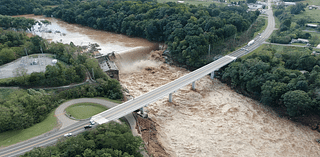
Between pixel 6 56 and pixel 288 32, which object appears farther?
pixel 288 32

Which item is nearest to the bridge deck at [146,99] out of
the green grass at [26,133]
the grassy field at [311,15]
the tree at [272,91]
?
the green grass at [26,133]

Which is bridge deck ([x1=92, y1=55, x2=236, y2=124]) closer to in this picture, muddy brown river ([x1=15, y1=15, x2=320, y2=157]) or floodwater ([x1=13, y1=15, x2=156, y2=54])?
muddy brown river ([x1=15, y1=15, x2=320, y2=157])

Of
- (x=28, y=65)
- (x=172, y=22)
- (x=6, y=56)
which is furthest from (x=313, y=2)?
(x=6, y=56)

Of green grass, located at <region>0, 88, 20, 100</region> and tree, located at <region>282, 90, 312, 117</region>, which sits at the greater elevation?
green grass, located at <region>0, 88, 20, 100</region>

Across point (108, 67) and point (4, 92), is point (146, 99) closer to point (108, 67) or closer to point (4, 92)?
point (108, 67)

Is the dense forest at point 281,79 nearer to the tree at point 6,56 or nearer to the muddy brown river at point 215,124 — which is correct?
the muddy brown river at point 215,124

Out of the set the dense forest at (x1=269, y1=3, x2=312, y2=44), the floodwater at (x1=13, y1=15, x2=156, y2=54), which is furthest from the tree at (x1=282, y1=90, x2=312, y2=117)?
the floodwater at (x1=13, y1=15, x2=156, y2=54)

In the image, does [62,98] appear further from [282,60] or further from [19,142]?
[282,60]
